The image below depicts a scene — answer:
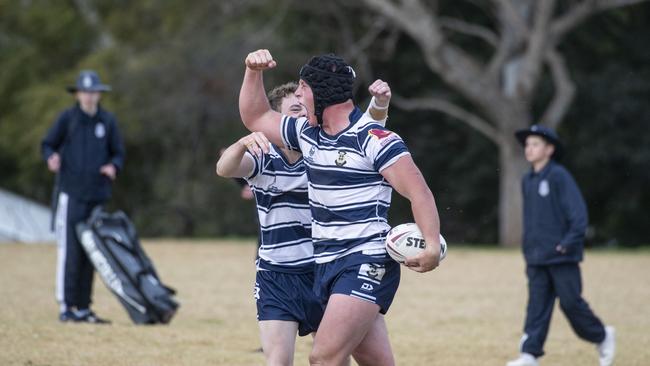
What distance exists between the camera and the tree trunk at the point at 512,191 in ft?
85.5

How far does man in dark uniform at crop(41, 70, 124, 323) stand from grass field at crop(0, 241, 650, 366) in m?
0.45

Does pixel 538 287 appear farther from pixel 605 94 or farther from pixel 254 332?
pixel 605 94

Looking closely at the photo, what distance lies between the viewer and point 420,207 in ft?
18.6

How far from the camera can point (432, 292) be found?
1490 cm

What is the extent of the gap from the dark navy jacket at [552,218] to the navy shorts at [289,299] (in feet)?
11.5

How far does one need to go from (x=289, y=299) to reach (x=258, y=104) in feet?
3.59

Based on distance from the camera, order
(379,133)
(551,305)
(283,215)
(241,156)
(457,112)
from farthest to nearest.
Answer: (457,112) → (551,305) → (283,215) → (241,156) → (379,133)

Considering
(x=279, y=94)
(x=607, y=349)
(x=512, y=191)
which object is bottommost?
(x=512, y=191)

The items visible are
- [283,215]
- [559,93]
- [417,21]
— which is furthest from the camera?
[559,93]

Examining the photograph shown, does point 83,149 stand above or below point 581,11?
below

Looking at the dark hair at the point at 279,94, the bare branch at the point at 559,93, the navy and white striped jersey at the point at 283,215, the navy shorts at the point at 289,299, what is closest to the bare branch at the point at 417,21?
the bare branch at the point at 559,93

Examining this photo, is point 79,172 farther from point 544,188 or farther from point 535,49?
point 535,49

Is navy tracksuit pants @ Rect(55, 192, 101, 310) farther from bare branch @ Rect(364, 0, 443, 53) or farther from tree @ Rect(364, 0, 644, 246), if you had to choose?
tree @ Rect(364, 0, 644, 246)

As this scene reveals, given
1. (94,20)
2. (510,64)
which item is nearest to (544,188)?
(510,64)
